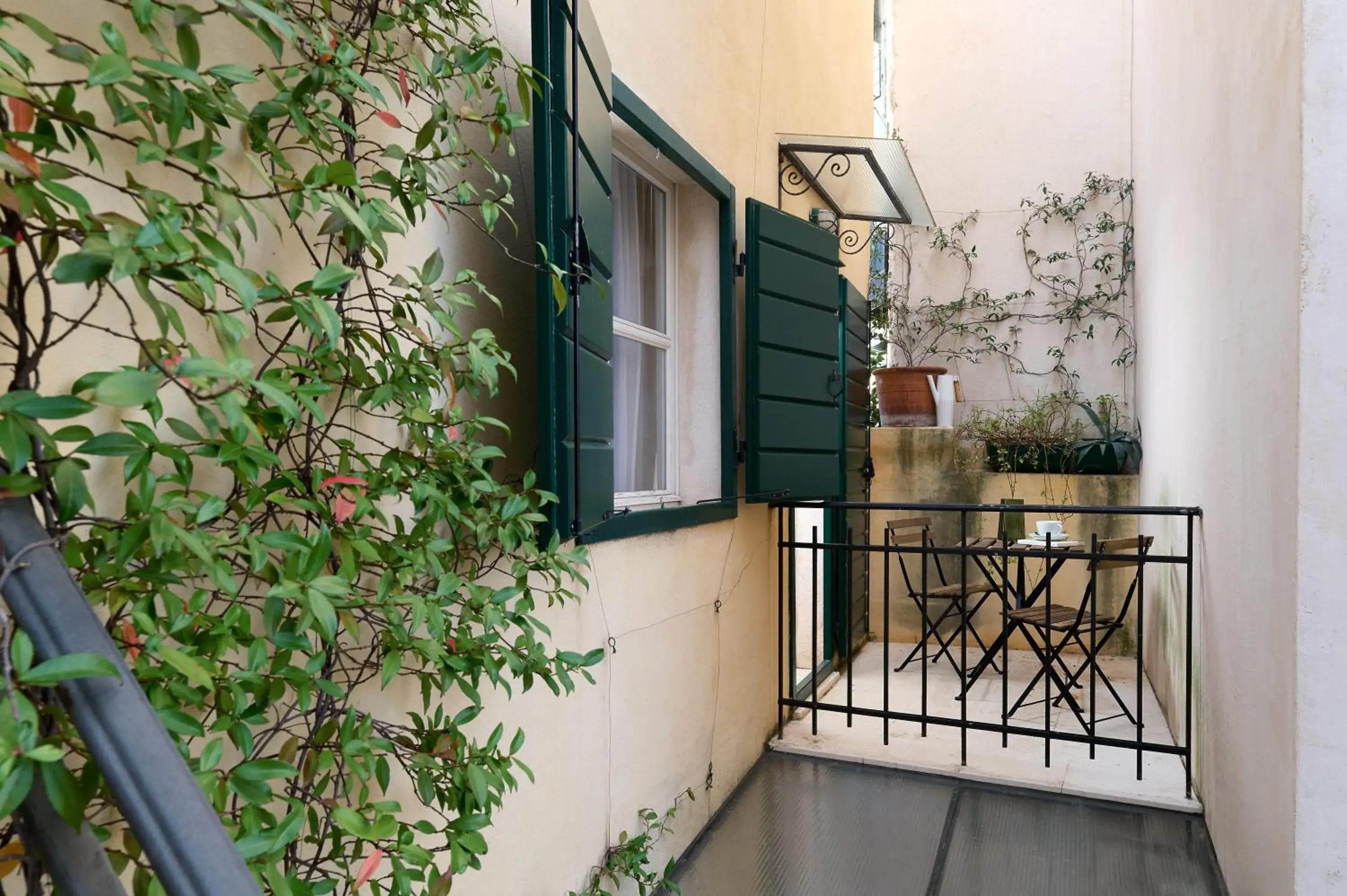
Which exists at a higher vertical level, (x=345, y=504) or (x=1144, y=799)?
(x=345, y=504)

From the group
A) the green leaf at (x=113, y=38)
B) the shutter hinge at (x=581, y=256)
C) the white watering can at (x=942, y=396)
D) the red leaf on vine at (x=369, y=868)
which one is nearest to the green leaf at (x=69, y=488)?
the green leaf at (x=113, y=38)

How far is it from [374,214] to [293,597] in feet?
1.92

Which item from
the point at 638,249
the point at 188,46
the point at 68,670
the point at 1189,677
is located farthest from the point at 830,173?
the point at 68,670

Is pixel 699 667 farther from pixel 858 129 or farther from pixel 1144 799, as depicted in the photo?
pixel 858 129

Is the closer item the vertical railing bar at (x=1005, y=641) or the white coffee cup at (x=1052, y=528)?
the vertical railing bar at (x=1005, y=641)

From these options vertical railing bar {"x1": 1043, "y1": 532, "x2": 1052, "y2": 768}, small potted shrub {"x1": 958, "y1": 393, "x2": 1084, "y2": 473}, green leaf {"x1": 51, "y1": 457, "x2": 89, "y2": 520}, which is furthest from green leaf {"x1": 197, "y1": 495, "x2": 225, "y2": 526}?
small potted shrub {"x1": 958, "y1": 393, "x2": 1084, "y2": 473}

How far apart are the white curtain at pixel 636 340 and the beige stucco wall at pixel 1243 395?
1.97m

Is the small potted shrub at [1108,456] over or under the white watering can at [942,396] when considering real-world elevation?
under

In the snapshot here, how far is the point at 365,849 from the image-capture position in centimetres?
157

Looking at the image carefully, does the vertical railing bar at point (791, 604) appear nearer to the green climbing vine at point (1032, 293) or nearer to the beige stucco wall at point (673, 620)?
the beige stucco wall at point (673, 620)

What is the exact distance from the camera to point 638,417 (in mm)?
3332

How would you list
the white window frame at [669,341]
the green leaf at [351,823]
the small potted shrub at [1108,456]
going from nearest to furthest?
the green leaf at [351,823] → the white window frame at [669,341] → the small potted shrub at [1108,456]

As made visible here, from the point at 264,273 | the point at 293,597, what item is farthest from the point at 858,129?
the point at 293,597

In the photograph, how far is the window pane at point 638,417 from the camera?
318 centimetres
